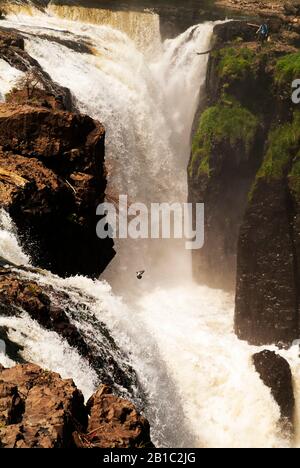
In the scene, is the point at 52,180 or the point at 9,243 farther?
the point at 52,180

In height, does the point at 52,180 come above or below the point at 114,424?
above

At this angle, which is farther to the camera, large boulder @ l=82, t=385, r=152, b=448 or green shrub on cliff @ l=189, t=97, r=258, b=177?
green shrub on cliff @ l=189, t=97, r=258, b=177

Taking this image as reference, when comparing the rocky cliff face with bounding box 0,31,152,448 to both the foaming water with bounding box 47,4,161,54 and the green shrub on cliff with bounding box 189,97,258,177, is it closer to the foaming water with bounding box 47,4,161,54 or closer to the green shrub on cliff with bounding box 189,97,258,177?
the green shrub on cliff with bounding box 189,97,258,177

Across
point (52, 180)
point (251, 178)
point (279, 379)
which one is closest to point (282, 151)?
point (251, 178)

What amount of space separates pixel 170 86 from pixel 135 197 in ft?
26.8

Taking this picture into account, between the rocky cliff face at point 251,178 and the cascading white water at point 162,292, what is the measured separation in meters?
1.40

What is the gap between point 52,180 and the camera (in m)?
14.5

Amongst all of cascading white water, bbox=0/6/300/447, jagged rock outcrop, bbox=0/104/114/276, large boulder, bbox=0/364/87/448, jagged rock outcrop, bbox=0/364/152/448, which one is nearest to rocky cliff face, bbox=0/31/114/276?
jagged rock outcrop, bbox=0/104/114/276

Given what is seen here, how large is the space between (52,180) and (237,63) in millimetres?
12211

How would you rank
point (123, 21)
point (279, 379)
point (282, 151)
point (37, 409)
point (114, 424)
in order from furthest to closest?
point (123, 21), point (282, 151), point (279, 379), point (114, 424), point (37, 409)

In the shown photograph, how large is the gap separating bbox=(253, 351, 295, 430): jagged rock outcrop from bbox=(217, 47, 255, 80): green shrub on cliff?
1246cm

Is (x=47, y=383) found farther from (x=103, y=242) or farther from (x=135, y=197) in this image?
(x=135, y=197)

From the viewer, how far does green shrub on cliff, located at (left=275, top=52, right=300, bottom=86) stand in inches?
770

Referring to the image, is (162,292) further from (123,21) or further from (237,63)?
(123,21)
